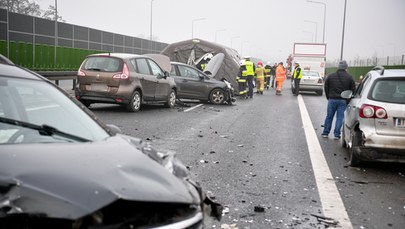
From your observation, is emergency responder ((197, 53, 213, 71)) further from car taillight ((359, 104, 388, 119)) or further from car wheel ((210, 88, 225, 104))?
car taillight ((359, 104, 388, 119))

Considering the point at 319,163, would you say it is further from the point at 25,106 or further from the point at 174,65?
the point at 174,65

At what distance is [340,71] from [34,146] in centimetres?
894

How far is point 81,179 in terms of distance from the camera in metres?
2.46

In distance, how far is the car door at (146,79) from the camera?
47.7 ft

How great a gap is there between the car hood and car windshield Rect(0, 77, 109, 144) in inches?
685

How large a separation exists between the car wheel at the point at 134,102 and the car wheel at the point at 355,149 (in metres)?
7.88

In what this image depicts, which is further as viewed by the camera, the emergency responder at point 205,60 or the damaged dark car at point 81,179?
the emergency responder at point 205,60

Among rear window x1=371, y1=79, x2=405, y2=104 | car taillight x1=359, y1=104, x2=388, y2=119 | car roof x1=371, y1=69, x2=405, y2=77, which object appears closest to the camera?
car taillight x1=359, y1=104, x2=388, y2=119

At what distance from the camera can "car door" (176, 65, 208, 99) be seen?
60.2 ft

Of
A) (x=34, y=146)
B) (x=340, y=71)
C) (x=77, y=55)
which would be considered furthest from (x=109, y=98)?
(x=77, y=55)

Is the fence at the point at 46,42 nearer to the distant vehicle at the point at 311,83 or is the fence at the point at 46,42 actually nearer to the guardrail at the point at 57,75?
the guardrail at the point at 57,75

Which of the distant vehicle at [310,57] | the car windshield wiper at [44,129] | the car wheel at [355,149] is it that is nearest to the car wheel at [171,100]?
the car wheel at [355,149]

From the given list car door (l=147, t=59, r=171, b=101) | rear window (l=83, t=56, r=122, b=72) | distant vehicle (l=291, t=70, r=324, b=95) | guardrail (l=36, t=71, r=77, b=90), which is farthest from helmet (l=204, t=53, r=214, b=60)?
rear window (l=83, t=56, r=122, b=72)

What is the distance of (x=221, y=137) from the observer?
33.9 ft
